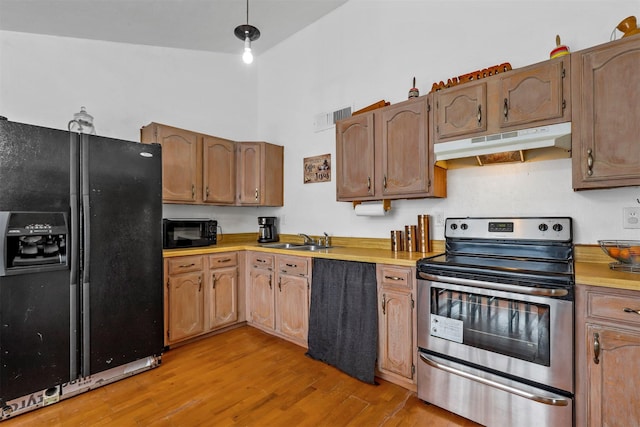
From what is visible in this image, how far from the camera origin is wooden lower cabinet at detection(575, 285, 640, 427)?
1.40 metres

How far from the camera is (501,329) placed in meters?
1.74

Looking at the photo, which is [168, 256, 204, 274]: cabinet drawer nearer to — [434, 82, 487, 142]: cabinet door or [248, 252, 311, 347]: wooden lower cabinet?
[248, 252, 311, 347]: wooden lower cabinet

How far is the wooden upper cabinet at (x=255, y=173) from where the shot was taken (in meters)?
3.69

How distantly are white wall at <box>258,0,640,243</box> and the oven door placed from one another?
2.53 feet

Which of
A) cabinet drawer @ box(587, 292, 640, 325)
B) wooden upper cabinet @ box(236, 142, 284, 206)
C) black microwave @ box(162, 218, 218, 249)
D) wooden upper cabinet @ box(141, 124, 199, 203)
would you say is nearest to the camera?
cabinet drawer @ box(587, 292, 640, 325)

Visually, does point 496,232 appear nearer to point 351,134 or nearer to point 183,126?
point 351,134

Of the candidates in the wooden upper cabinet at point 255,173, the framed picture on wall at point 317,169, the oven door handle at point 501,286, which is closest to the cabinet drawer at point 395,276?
the oven door handle at point 501,286

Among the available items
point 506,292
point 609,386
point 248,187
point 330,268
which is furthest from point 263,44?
point 609,386

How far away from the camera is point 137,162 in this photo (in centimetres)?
242

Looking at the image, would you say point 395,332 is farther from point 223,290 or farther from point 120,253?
point 120,253

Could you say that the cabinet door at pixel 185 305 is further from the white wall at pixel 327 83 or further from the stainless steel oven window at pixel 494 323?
the stainless steel oven window at pixel 494 323

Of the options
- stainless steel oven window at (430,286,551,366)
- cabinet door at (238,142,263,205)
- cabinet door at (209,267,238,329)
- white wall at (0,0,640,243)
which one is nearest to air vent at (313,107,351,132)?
white wall at (0,0,640,243)

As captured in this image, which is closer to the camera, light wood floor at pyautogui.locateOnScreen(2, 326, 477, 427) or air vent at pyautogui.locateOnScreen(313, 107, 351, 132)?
light wood floor at pyautogui.locateOnScreen(2, 326, 477, 427)

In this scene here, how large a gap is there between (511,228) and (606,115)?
0.82 metres
